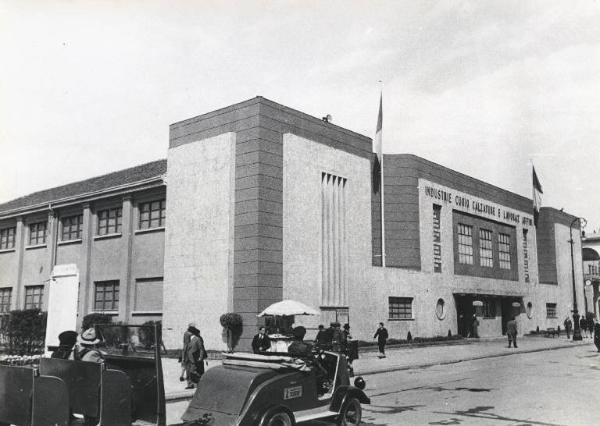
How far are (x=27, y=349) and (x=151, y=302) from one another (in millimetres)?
5988

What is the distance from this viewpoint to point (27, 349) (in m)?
20.8

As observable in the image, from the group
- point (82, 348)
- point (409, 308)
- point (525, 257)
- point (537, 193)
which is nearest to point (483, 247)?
point (525, 257)

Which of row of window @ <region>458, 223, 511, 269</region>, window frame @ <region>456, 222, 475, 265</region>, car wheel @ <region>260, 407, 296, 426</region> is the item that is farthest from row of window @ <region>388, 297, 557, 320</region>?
car wheel @ <region>260, 407, 296, 426</region>

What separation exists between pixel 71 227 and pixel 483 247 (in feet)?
84.3

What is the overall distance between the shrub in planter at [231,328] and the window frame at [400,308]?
9.39m

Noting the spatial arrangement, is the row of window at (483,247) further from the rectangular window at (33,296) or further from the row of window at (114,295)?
the rectangular window at (33,296)

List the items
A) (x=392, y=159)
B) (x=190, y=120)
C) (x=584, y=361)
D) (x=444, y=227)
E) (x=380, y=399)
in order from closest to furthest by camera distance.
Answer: (x=380, y=399) → (x=584, y=361) → (x=190, y=120) → (x=392, y=159) → (x=444, y=227)

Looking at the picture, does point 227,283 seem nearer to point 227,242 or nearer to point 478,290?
point 227,242

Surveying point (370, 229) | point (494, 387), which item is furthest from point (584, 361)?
point (370, 229)

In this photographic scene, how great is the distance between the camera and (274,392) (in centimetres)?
751

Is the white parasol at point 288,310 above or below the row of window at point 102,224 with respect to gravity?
below

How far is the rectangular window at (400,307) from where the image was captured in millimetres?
29250

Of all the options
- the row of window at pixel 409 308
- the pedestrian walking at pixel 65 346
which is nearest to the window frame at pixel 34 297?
the row of window at pixel 409 308

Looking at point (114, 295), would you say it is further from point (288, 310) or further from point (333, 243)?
point (288, 310)
